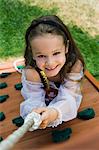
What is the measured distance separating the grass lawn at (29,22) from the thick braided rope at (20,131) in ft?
3.94

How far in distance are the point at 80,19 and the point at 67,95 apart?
1366 millimetres

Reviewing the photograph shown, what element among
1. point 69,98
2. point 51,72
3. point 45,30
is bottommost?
point 69,98

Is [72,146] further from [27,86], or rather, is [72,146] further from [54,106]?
[27,86]

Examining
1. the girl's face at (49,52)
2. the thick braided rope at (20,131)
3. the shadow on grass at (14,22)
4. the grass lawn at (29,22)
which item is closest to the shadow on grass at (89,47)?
the grass lawn at (29,22)

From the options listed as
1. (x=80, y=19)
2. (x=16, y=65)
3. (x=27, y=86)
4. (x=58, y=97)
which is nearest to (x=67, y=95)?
(x=58, y=97)

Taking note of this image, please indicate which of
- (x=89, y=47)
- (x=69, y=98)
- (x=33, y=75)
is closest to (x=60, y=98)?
(x=69, y=98)

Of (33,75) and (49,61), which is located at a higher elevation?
(49,61)

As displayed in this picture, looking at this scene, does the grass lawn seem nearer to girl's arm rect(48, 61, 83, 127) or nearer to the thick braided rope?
girl's arm rect(48, 61, 83, 127)

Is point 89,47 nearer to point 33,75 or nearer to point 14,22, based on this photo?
point 14,22

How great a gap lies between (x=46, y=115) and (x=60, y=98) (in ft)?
0.83

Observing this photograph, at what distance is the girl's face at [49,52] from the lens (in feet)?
4.75

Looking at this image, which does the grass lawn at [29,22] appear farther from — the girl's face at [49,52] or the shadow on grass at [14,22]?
the girl's face at [49,52]

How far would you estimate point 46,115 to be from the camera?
1.38 meters

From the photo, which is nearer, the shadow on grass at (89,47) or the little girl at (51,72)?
the little girl at (51,72)
